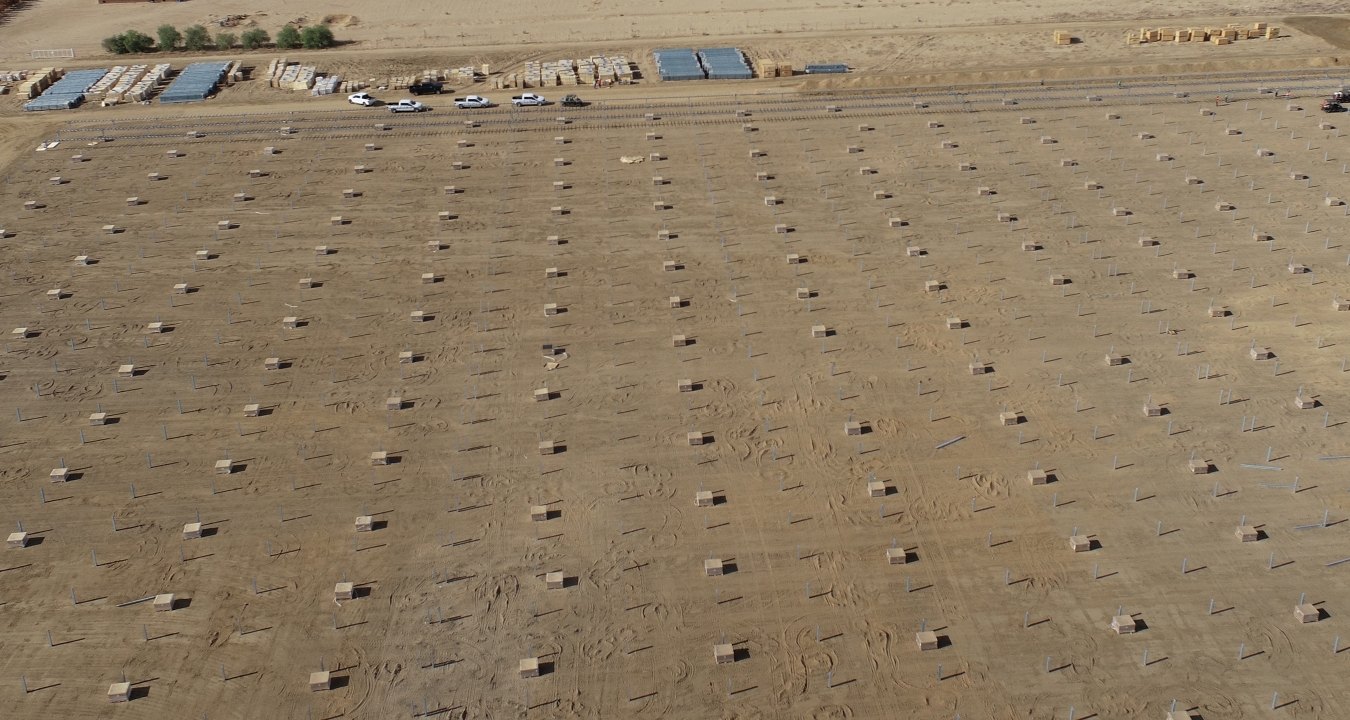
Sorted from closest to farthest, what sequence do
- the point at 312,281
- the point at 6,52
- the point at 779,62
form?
1. the point at 312,281
2. the point at 779,62
3. the point at 6,52

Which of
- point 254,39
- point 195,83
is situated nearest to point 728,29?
point 254,39

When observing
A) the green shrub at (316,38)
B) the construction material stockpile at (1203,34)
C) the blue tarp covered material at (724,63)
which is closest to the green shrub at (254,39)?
the green shrub at (316,38)

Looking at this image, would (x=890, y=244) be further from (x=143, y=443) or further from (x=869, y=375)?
(x=143, y=443)

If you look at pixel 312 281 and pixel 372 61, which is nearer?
pixel 312 281

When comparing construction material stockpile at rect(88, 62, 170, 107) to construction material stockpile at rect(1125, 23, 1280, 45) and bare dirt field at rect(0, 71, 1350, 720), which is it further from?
construction material stockpile at rect(1125, 23, 1280, 45)

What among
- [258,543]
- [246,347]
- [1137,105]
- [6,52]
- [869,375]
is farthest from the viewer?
[6,52]

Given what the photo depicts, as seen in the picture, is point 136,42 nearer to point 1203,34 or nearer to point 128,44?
point 128,44

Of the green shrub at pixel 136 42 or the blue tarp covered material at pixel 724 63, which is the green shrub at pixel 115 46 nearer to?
the green shrub at pixel 136 42

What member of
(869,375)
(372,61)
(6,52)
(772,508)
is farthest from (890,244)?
(6,52)
